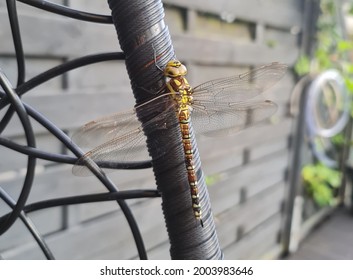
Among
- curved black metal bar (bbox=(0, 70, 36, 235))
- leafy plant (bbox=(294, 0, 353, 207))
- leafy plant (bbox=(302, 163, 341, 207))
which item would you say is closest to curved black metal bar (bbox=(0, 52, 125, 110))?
curved black metal bar (bbox=(0, 70, 36, 235))

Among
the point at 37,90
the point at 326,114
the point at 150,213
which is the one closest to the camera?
the point at 37,90

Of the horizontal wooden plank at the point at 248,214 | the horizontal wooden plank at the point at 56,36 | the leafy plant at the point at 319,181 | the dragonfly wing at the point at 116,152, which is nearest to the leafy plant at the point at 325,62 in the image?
→ the leafy plant at the point at 319,181

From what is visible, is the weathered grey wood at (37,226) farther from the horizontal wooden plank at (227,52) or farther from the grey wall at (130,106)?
the horizontal wooden plank at (227,52)

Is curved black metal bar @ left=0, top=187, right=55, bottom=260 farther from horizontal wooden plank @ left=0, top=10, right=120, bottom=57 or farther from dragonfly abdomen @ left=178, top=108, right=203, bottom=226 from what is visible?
horizontal wooden plank @ left=0, top=10, right=120, bottom=57

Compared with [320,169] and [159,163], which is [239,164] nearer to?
[320,169]

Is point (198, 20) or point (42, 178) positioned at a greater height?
point (198, 20)
